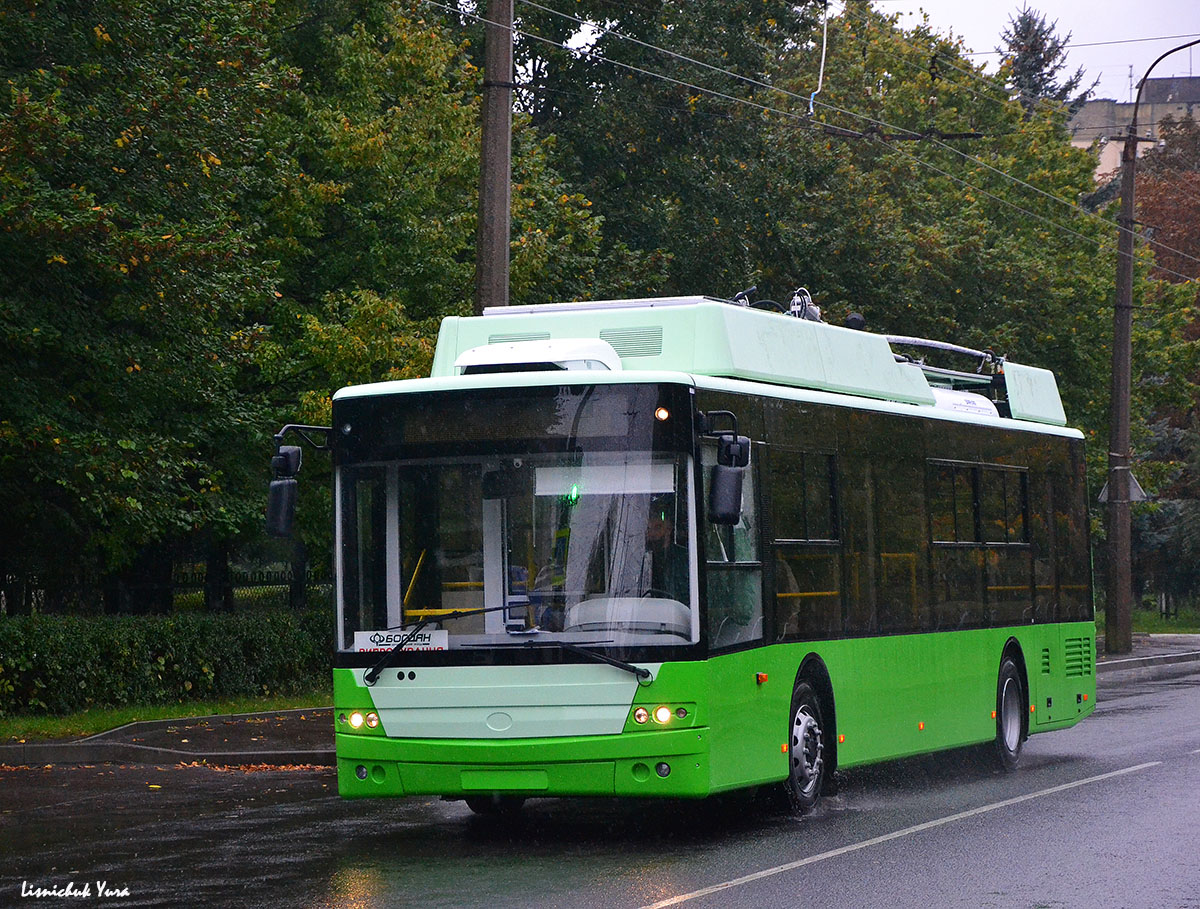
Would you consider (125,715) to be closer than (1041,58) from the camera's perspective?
Yes

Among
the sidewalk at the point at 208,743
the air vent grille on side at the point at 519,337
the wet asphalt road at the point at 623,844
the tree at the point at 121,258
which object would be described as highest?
the tree at the point at 121,258

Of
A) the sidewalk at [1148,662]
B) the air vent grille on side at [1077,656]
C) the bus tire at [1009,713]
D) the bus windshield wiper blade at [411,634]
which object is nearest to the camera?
the bus windshield wiper blade at [411,634]

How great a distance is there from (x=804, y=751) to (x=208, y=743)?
Result: 769cm

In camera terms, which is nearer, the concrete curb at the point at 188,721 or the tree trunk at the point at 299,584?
the concrete curb at the point at 188,721

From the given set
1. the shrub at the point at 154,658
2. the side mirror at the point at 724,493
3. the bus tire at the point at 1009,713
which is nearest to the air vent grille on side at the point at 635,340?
the side mirror at the point at 724,493

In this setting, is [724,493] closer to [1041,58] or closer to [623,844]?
[623,844]

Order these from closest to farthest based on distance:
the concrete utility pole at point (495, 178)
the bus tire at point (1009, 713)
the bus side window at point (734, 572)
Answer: the bus side window at point (734, 572), the bus tire at point (1009, 713), the concrete utility pole at point (495, 178)

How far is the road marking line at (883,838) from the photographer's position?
9.05m

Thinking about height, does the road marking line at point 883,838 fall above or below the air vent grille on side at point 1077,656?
below

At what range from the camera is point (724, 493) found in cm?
1046

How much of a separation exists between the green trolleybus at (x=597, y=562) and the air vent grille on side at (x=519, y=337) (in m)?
0.03

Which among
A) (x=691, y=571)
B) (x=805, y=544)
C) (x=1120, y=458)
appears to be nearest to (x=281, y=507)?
(x=691, y=571)

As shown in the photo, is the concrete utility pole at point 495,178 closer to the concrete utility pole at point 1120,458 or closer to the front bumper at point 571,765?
the front bumper at point 571,765

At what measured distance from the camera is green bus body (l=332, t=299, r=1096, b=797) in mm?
10664
